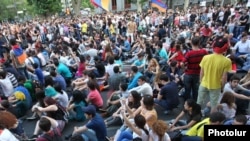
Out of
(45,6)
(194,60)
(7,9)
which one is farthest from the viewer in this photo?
(7,9)

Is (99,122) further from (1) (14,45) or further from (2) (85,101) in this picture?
(1) (14,45)

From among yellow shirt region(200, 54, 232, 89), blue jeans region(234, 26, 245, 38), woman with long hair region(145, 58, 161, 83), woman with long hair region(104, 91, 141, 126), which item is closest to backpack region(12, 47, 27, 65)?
woman with long hair region(145, 58, 161, 83)

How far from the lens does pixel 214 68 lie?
5.49 meters

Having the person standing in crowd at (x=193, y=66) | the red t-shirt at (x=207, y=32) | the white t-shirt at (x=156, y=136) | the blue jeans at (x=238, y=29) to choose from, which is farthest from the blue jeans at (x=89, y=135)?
the blue jeans at (x=238, y=29)

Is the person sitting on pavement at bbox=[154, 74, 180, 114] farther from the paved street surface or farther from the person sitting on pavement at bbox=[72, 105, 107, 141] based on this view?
the person sitting on pavement at bbox=[72, 105, 107, 141]

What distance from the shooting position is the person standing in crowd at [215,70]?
5398 millimetres

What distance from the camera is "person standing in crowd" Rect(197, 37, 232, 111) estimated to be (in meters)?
5.40

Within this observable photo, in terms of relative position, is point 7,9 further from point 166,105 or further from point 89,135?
point 89,135

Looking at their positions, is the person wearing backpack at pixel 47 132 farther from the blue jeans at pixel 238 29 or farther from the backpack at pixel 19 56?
the blue jeans at pixel 238 29

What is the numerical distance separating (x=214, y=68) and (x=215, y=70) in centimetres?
4

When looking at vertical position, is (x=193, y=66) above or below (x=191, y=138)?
above

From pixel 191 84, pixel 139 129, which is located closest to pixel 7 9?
pixel 191 84

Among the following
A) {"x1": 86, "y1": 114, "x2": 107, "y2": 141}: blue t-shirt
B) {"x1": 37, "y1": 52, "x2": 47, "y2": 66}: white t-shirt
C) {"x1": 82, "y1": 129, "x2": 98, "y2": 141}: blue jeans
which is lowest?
{"x1": 82, "y1": 129, "x2": 98, "y2": 141}: blue jeans

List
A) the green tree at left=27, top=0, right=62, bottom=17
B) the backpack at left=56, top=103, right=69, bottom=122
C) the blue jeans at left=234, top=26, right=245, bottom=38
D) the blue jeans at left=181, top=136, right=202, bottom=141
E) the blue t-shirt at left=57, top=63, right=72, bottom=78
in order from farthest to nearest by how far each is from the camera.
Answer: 1. the green tree at left=27, top=0, right=62, bottom=17
2. the blue jeans at left=234, top=26, right=245, bottom=38
3. the blue t-shirt at left=57, top=63, right=72, bottom=78
4. the backpack at left=56, top=103, right=69, bottom=122
5. the blue jeans at left=181, top=136, right=202, bottom=141
